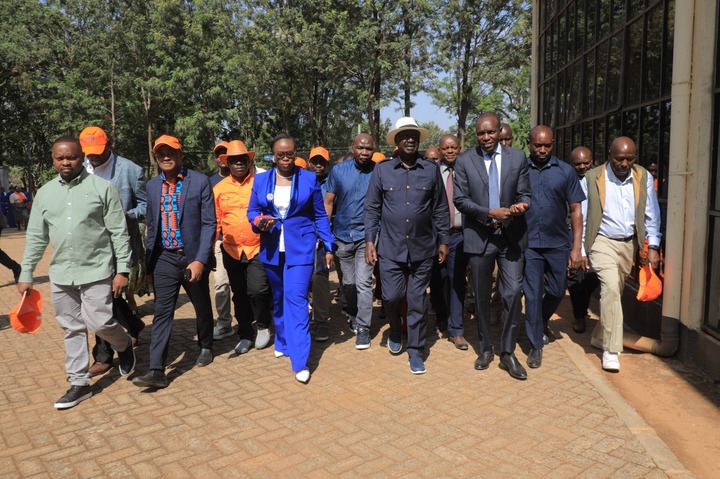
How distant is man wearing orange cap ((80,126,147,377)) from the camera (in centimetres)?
554

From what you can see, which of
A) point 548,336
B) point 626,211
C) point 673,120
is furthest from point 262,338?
point 673,120

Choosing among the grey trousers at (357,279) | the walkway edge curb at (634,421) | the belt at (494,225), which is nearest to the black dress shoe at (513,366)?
the walkway edge curb at (634,421)

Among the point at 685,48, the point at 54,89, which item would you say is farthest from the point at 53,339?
the point at 54,89

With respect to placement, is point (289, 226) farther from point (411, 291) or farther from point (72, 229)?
point (72, 229)

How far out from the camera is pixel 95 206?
4707 millimetres

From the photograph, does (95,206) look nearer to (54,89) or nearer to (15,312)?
(15,312)

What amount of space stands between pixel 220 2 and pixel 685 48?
30.4m

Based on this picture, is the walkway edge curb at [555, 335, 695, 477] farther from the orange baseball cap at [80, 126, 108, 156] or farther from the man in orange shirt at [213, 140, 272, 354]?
the orange baseball cap at [80, 126, 108, 156]

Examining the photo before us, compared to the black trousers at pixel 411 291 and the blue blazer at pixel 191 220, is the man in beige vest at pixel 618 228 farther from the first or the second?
the blue blazer at pixel 191 220

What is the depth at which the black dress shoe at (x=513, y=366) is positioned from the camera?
5.22 meters

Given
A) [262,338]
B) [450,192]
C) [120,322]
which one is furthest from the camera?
[450,192]

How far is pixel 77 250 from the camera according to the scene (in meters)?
4.66

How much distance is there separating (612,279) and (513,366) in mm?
1263

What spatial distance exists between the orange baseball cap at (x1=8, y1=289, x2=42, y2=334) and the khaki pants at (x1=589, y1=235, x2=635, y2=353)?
Answer: 482cm
